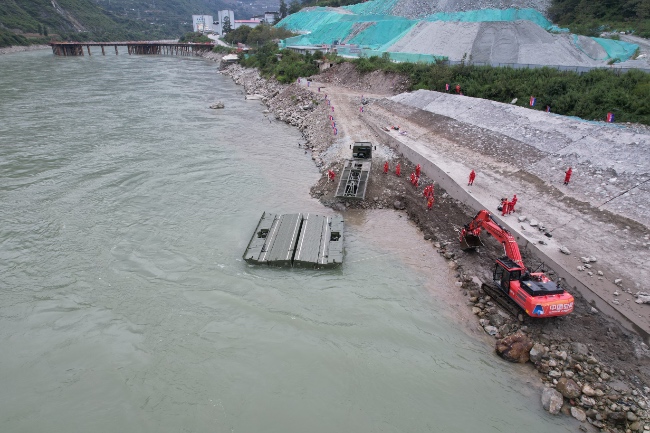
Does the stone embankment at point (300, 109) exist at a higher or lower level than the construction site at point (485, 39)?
lower

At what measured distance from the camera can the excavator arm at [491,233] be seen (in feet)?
38.2

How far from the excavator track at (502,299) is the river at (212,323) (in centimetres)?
127

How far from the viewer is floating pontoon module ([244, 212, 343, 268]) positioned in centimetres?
1391

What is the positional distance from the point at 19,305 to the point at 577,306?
1655 centimetres

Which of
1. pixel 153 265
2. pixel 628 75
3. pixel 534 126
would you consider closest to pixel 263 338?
pixel 153 265

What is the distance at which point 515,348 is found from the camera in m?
10.3

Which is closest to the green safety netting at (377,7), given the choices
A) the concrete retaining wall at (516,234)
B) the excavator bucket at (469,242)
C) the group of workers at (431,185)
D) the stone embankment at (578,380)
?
the concrete retaining wall at (516,234)

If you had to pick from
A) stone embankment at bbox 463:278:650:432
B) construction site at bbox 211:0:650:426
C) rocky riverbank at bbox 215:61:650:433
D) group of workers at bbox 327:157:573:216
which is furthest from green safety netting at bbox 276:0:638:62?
stone embankment at bbox 463:278:650:432

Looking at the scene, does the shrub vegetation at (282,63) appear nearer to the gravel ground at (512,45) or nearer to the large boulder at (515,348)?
the gravel ground at (512,45)

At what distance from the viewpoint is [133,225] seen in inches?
637

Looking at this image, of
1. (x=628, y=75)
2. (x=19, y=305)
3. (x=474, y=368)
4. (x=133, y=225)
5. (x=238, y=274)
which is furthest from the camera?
(x=628, y=75)

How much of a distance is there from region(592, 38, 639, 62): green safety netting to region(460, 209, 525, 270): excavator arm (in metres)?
33.8

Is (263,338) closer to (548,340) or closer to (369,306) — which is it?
(369,306)

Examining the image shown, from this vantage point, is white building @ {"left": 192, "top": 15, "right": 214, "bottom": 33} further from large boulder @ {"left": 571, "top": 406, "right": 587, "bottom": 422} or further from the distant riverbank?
large boulder @ {"left": 571, "top": 406, "right": 587, "bottom": 422}
